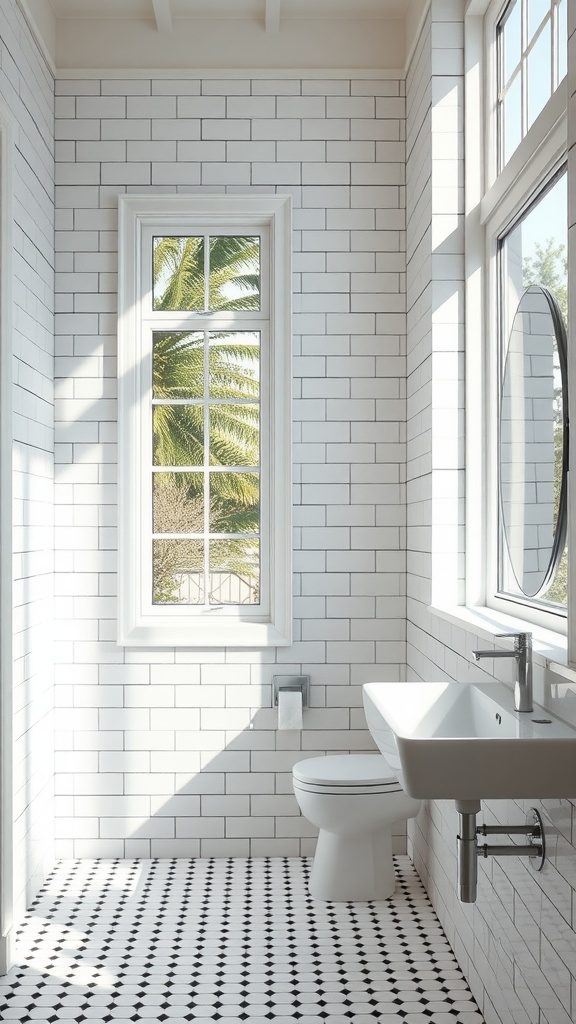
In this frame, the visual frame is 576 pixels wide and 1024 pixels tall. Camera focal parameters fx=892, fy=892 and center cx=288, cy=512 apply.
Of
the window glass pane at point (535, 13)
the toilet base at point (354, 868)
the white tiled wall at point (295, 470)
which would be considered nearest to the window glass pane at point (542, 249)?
the window glass pane at point (535, 13)

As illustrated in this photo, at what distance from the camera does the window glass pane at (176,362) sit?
3.70 m

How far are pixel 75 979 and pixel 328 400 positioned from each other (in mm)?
2235

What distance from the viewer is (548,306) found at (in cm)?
217

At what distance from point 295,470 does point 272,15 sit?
5.84 ft

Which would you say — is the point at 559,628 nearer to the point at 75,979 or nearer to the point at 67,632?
the point at 75,979

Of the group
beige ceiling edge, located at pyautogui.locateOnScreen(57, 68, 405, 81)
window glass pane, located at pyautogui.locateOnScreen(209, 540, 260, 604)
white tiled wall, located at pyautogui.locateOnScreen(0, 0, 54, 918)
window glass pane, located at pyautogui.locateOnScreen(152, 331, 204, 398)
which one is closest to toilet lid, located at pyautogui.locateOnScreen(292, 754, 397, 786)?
window glass pane, located at pyautogui.locateOnScreen(209, 540, 260, 604)

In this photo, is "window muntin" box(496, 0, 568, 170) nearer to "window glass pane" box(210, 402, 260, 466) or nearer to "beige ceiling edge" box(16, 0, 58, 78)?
"window glass pane" box(210, 402, 260, 466)

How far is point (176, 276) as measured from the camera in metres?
3.70

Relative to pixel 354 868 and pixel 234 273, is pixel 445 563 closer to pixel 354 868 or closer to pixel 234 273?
pixel 354 868

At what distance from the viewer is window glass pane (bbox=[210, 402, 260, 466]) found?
3.72 meters

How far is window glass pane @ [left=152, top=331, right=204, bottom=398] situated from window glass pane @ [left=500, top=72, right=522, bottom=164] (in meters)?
1.45

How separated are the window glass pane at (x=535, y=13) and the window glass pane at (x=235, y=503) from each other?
1900mm

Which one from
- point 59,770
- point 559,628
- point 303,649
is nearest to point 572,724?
point 559,628

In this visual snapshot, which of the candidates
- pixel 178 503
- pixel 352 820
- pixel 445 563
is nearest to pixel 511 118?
pixel 445 563
